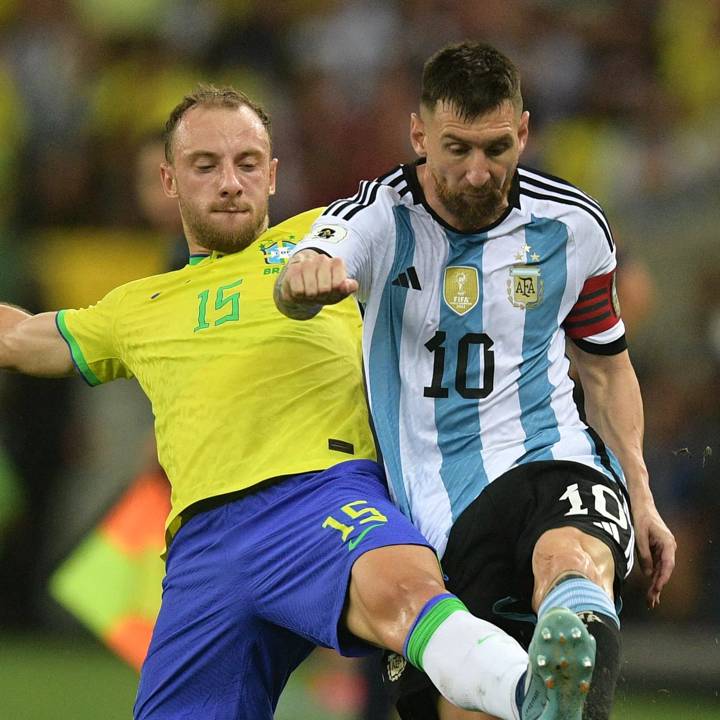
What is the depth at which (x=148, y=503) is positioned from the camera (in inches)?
239

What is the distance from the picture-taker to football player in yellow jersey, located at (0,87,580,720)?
328cm

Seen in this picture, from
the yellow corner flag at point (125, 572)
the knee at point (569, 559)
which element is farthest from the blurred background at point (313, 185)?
the knee at point (569, 559)

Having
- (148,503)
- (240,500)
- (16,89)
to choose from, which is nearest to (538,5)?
(16,89)

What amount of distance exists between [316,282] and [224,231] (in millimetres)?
1062

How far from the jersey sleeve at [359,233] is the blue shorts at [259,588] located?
565mm

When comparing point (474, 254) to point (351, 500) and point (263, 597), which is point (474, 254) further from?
point (263, 597)

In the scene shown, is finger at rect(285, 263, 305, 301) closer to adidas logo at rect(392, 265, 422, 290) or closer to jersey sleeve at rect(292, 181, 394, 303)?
jersey sleeve at rect(292, 181, 394, 303)

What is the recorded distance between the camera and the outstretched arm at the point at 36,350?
412 centimetres

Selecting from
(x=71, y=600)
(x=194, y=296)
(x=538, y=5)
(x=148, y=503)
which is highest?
(x=538, y=5)

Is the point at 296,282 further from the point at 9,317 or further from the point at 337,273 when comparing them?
the point at 9,317

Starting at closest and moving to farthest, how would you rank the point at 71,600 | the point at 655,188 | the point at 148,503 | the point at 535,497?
the point at 535,497 → the point at 148,503 → the point at 71,600 → the point at 655,188

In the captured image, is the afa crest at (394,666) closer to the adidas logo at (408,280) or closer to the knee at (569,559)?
the knee at (569,559)

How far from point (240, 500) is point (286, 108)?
14.1 ft

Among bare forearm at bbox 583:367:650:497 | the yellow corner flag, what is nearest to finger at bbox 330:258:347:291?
bare forearm at bbox 583:367:650:497
